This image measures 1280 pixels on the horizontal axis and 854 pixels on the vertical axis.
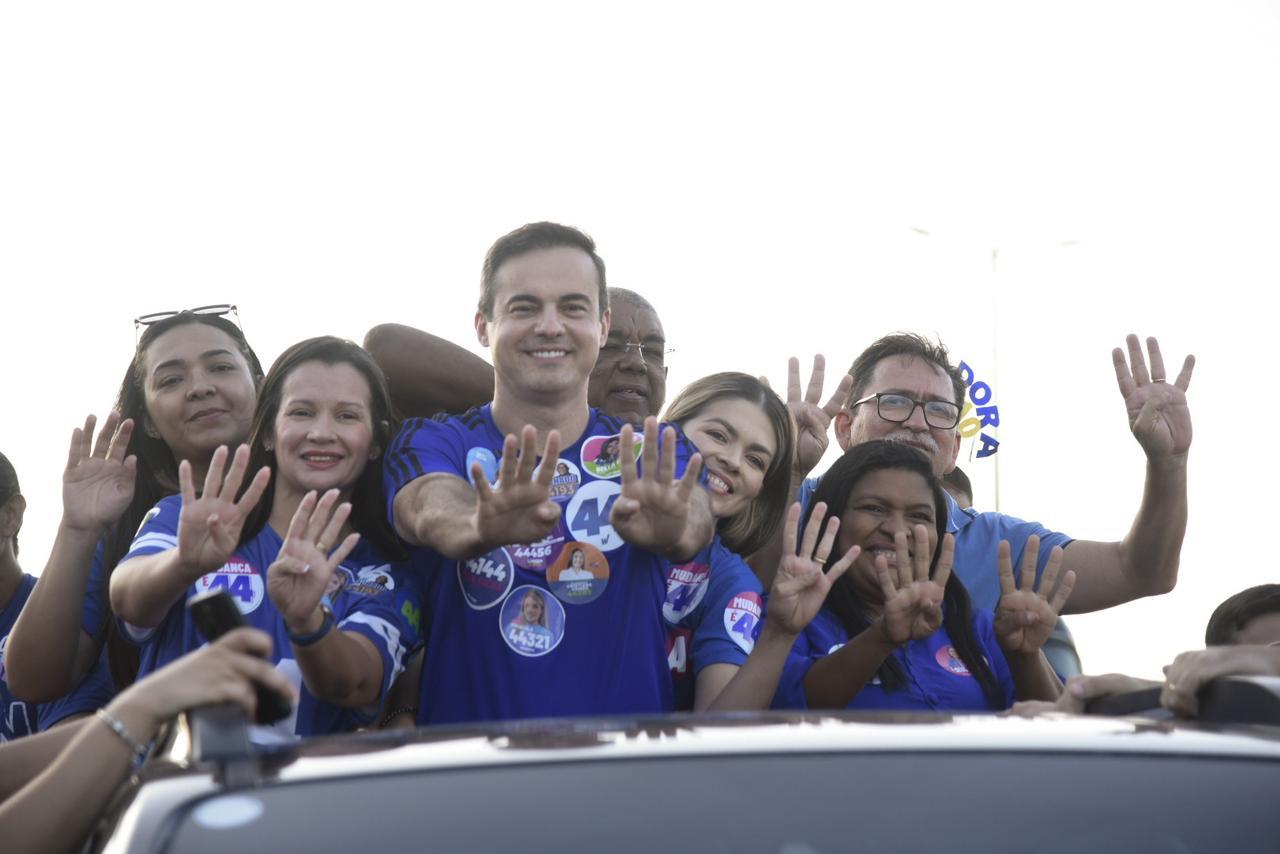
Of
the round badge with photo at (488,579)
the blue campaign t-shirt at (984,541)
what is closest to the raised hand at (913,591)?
the blue campaign t-shirt at (984,541)

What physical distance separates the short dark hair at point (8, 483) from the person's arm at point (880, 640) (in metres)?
2.51

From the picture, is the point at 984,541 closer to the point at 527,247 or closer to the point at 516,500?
the point at 527,247

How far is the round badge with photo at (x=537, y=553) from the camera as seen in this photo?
3426 millimetres

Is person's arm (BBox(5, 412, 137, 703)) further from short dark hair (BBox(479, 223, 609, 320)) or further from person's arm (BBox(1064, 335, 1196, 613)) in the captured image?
person's arm (BBox(1064, 335, 1196, 613))

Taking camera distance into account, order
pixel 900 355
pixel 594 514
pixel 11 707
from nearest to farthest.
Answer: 1. pixel 594 514
2. pixel 11 707
3. pixel 900 355

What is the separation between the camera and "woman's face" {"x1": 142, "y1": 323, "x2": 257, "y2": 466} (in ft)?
13.9

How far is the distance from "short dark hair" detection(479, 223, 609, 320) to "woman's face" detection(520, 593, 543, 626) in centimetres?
84

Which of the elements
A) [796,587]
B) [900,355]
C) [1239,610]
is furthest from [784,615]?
[900,355]

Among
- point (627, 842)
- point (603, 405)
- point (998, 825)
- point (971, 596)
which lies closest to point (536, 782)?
point (627, 842)

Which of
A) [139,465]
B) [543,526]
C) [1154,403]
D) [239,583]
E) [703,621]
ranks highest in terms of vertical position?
[1154,403]

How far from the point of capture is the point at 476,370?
4566mm

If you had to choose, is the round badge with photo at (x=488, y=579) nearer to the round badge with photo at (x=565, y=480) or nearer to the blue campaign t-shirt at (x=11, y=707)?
the round badge with photo at (x=565, y=480)

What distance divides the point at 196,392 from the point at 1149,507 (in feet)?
9.31

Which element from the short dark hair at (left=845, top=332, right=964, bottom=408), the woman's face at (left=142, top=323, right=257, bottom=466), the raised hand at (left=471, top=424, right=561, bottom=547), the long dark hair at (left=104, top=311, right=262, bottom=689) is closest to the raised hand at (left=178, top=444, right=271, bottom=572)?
the raised hand at (left=471, top=424, right=561, bottom=547)
